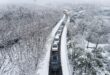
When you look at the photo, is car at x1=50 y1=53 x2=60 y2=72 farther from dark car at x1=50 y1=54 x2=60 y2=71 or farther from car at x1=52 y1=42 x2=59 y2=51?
car at x1=52 y1=42 x2=59 y2=51

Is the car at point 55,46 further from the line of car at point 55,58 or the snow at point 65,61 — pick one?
the snow at point 65,61

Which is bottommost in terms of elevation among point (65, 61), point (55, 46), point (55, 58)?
point (65, 61)

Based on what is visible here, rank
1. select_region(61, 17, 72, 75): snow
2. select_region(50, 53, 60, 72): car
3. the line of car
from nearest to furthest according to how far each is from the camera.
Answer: select_region(61, 17, 72, 75): snow < select_region(50, 53, 60, 72): car < the line of car

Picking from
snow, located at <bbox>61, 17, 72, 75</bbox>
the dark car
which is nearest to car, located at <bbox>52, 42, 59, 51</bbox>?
snow, located at <bbox>61, 17, 72, 75</bbox>

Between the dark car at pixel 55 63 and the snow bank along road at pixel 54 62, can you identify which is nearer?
the snow bank along road at pixel 54 62

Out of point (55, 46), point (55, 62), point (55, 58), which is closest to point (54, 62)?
point (55, 62)

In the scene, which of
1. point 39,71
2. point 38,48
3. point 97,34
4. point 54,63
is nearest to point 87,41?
point 97,34

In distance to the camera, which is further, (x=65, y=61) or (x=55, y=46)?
(x=55, y=46)

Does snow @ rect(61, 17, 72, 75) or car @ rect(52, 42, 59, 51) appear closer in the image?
snow @ rect(61, 17, 72, 75)

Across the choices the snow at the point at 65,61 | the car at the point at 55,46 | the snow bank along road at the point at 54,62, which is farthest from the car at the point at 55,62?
the car at the point at 55,46

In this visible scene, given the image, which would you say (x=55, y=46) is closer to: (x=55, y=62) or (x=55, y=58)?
(x=55, y=58)

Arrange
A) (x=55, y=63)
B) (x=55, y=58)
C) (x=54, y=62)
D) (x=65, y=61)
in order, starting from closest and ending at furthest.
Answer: (x=55, y=63) → (x=54, y=62) → (x=65, y=61) → (x=55, y=58)
